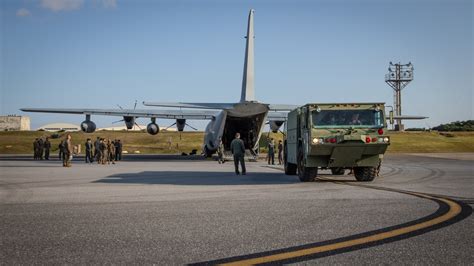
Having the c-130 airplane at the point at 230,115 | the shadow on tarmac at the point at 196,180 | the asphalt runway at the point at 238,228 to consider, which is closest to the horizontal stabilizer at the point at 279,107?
the c-130 airplane at the point at 230,115

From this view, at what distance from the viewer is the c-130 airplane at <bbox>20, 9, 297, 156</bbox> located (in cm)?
3300

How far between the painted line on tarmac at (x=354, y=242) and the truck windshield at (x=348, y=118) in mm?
7611

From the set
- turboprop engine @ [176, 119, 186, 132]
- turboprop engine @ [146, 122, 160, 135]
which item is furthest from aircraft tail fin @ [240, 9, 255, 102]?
turboprop engine @ [146, 122, 160, 135]

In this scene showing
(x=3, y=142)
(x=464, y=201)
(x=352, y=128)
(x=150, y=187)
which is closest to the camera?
(x=464, y=201)

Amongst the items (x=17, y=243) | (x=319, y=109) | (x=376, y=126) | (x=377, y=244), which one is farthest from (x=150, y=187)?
(x=377, y=244)

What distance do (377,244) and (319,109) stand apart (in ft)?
35.4

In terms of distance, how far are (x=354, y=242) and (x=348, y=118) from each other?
1089cm

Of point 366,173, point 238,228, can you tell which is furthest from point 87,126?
point 238,228

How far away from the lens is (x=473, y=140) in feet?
235

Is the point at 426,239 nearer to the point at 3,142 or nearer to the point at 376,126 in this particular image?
the point at 376,126

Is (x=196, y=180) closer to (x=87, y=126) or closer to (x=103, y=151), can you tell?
(x=103, y=151)

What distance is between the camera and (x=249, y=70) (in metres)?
35.8

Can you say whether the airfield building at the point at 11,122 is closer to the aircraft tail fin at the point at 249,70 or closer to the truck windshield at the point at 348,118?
the aircraft tail fin at the point at 249,70

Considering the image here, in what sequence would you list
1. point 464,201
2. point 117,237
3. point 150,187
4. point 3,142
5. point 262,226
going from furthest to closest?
point 3,142 → point 150,187 → point 464,201 → point 262,226 → point 117,237
